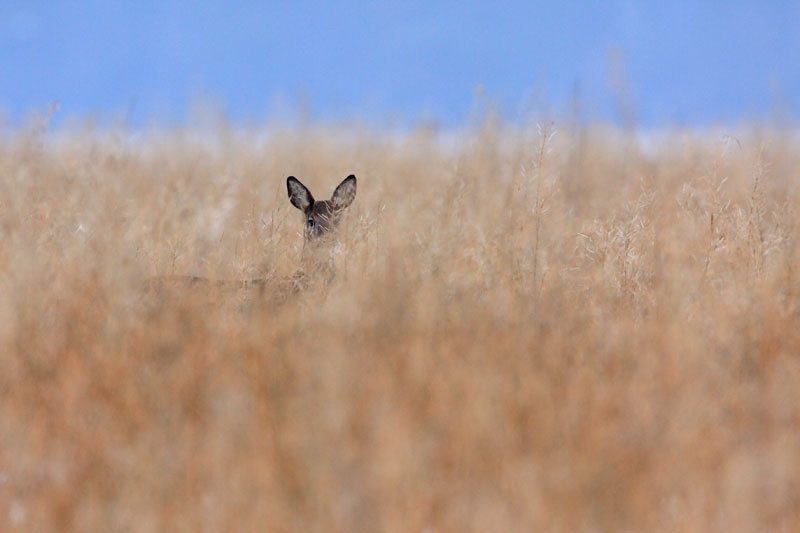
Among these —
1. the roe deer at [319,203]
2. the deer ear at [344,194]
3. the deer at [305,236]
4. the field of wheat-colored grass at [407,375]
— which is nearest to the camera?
the field of wheat-colored grass at [407,375]

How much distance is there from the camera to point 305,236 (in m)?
6.17

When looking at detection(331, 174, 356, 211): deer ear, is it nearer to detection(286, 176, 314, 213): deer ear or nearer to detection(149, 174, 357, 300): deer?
detection(149, 174, 357, 300): deer

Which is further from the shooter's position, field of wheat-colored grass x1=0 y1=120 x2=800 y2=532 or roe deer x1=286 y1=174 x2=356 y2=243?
roe deer x1=286 y1=174 x2=356 y2=243

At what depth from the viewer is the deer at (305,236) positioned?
482 cm

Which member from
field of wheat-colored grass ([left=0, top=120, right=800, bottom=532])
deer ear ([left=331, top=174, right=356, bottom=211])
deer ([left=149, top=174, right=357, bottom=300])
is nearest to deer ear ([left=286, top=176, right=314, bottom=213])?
deer ([left=149, top=174, right=357, bottom=300])

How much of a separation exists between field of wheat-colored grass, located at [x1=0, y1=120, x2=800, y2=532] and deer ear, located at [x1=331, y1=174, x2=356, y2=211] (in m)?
0.48

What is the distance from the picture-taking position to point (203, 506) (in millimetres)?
2551

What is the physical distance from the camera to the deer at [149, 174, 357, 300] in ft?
15.8

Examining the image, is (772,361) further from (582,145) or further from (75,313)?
(582,145)

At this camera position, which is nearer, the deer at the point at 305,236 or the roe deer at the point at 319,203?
the deer at the point at 305,236

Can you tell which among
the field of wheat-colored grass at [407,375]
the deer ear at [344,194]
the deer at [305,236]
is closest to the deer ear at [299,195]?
the deer at [305,236]

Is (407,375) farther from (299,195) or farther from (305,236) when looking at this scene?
(299,195)

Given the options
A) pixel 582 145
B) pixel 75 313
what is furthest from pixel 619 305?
pixel 582 145

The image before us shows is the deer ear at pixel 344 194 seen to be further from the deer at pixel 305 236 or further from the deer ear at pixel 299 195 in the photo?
the deer ear at pixel 299 195
